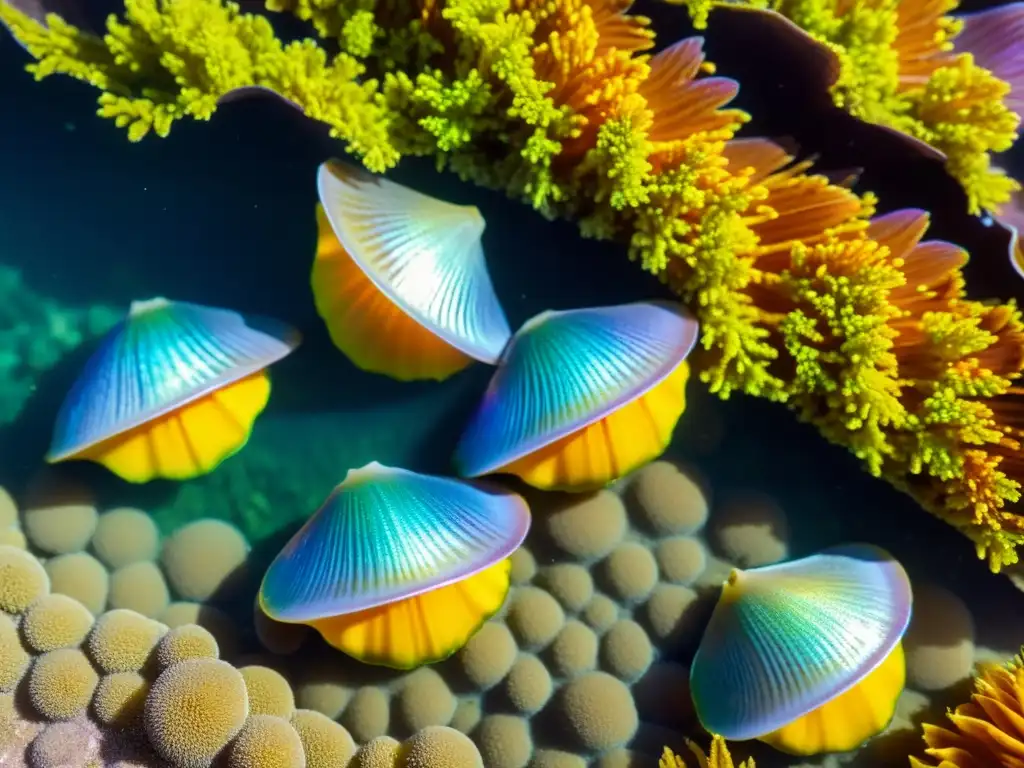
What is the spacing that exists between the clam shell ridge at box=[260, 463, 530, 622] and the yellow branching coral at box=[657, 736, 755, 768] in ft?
1.03

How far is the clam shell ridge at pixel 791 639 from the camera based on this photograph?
3.20 ft

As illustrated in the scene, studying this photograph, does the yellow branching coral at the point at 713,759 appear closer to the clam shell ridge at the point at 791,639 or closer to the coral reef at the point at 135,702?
the clam shell ridge at the point at 791,639

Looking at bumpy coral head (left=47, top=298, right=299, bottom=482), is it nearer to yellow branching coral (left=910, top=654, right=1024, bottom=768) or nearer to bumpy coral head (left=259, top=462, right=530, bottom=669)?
bumpy coral head (left=259, top=462, right=530, bottom=669)

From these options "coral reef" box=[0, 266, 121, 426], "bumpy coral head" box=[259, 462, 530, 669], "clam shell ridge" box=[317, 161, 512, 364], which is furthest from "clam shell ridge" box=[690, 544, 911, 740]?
"coral reef" box=[0, 266, 121, 426]

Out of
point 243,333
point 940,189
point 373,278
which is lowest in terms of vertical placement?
point 243,333

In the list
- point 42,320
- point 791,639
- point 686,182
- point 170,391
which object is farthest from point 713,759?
point 42,320

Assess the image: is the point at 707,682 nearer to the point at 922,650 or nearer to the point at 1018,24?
the point at 922,650

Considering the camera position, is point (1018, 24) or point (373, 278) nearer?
point (373, 278)

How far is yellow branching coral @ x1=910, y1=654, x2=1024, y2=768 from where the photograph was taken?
957mm

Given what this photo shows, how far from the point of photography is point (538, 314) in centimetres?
110

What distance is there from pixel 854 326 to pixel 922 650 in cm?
45

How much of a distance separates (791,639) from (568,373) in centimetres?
43

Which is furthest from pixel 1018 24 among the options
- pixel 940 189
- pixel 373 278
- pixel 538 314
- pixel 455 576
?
pixel 455 576

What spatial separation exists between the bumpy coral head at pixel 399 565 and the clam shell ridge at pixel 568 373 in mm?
67
